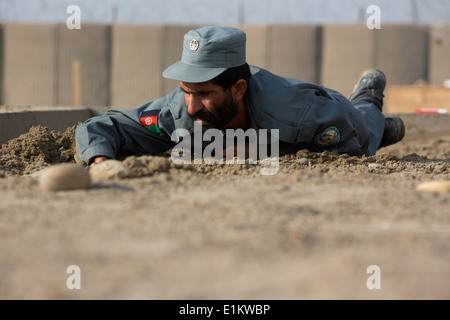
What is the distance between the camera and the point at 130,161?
2170 millimetres

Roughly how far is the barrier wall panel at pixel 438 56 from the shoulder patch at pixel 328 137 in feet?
27.4

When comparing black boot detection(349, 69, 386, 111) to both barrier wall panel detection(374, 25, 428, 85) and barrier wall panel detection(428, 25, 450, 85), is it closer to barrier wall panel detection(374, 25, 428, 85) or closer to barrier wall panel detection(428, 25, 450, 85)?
barrier wall panel detection(374, 25, 428, 85)

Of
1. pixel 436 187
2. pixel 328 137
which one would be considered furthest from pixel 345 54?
pixel 436 187

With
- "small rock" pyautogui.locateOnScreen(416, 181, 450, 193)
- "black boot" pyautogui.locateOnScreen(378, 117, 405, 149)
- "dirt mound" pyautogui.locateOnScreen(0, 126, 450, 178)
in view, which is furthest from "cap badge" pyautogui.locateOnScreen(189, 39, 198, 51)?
"black boot" pyautogui.locateOnScreen(378, 117, 405, 149)

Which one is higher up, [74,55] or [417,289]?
[74,55]

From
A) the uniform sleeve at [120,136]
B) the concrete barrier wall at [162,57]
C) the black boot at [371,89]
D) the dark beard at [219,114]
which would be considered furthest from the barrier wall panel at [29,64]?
the dark beard at [219,114]

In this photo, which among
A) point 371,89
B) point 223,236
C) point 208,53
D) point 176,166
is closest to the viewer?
point 223,236

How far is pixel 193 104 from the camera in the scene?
268 centimetres

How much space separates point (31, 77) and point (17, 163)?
8.42 metres

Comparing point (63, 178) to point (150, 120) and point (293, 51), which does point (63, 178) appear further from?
point (293, 51)

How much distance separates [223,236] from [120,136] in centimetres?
157

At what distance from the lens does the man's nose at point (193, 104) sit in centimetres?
267
